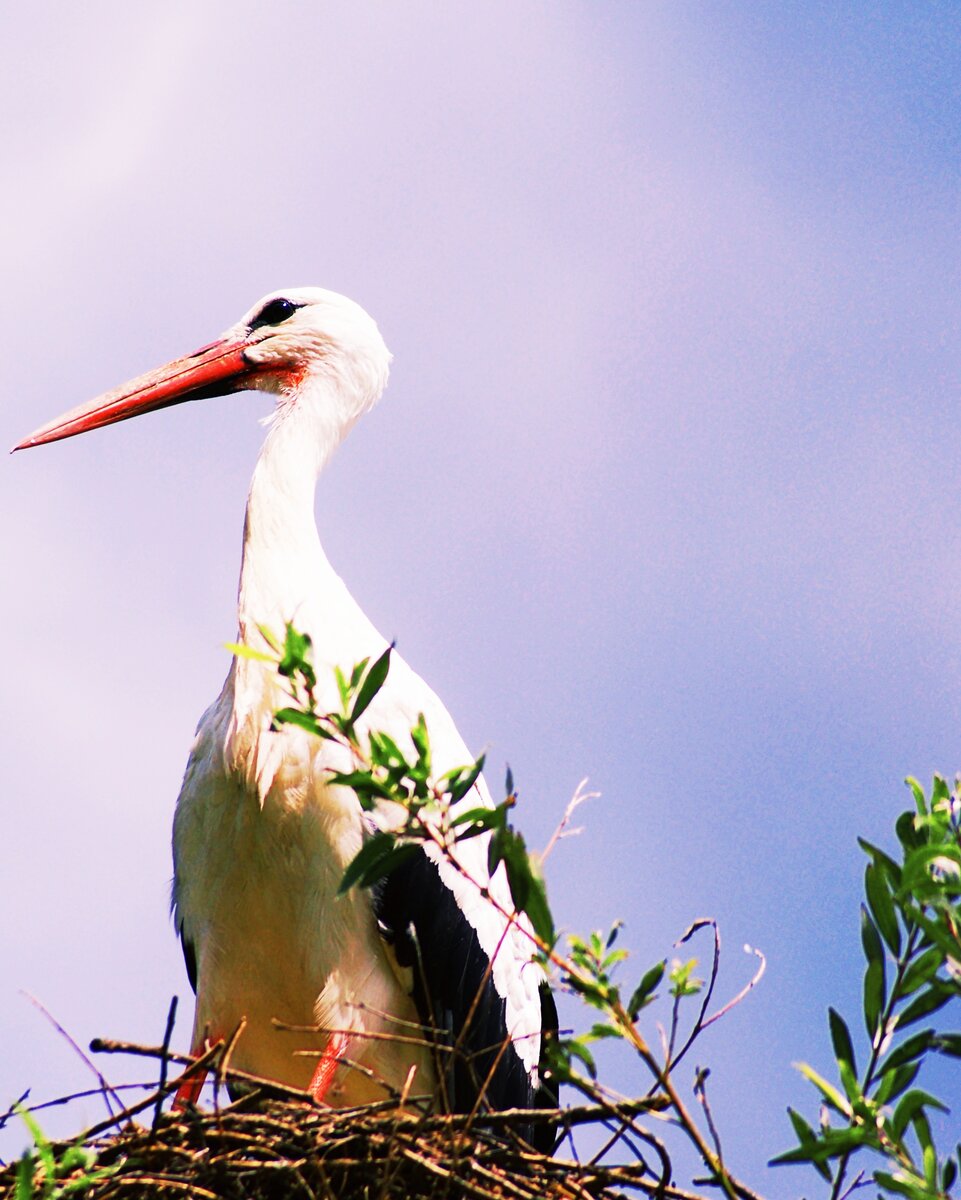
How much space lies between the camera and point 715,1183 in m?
2.43

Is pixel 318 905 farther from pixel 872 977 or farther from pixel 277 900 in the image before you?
pixel 872 977

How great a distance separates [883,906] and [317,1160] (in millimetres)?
1360

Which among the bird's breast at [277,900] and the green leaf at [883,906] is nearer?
the green leaf at [883,906]


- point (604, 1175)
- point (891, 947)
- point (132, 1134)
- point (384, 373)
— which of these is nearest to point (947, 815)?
point (891, 947)

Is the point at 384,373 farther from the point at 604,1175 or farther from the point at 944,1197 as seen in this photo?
the point at 944,1197

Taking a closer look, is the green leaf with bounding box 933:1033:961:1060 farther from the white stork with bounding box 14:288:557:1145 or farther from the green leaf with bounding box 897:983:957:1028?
the white stork with bounding box 14:288:557:1145

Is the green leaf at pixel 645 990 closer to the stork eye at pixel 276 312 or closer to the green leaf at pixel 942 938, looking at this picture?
the green leaf at pixel 942 938

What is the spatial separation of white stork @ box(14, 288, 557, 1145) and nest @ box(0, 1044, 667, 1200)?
0.79m

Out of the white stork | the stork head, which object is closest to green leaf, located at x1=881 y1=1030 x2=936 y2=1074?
the white stork

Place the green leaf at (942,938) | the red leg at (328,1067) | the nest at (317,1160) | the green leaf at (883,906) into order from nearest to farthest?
the green leaf at (942,938)
the green leaf at (883,906)
the nest at (317,1160)
the red leg at (328,1067)

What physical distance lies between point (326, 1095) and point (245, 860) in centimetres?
62

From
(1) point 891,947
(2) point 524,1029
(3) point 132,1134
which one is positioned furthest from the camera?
(2) point 524,1029

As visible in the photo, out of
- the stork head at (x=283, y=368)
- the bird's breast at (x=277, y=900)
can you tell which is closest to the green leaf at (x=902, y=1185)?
the bird's breast at (x=277, y=900)

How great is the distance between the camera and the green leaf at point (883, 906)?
218 centimetres
